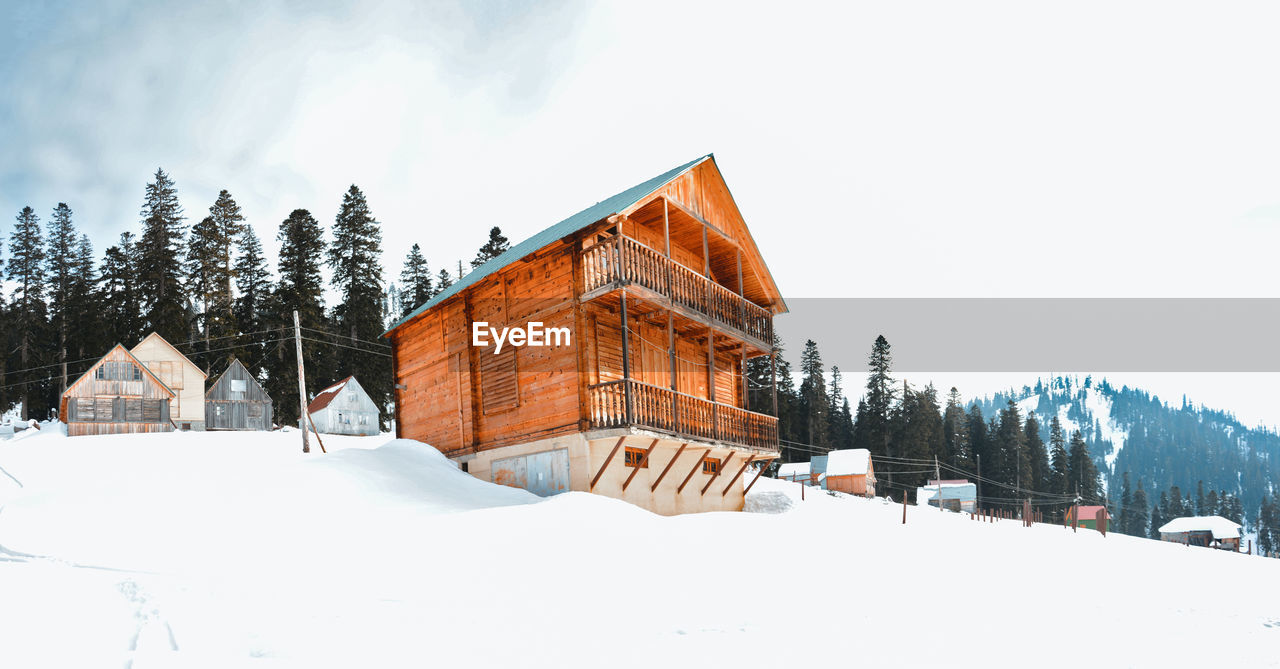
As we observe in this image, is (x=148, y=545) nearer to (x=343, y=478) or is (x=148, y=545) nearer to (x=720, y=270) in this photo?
(x=343, y=478)

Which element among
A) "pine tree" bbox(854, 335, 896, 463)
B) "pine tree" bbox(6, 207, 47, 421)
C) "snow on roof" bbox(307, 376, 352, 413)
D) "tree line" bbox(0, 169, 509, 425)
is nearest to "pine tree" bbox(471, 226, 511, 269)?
"tree line" bbox(0, 169, 509, 425)

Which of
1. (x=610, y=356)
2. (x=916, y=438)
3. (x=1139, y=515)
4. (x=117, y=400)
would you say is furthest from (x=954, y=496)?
(x=1139, y=515)

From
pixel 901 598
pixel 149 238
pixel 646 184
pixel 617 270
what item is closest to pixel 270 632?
pixel 901 598

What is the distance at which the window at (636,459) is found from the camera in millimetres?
20094

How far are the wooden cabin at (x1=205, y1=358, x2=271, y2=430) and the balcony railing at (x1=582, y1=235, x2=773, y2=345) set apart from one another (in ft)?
112

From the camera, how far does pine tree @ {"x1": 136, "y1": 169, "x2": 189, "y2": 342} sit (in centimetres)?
5091

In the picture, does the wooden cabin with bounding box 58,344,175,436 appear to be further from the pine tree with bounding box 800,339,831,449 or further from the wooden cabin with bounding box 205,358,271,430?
the pine tree with bounding box 800,339,831,449

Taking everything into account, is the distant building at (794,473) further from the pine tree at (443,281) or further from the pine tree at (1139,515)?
the pine tree at (1139,515)

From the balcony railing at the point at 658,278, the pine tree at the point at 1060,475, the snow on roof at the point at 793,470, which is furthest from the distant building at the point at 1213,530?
the balcony railing at the point at 658,278

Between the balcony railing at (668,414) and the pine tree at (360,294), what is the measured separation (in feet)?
128

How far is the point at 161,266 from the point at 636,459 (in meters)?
45.5

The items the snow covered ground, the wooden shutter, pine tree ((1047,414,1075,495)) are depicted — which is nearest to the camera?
the snow covered ground

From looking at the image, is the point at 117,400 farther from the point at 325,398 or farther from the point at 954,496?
the point at 954,496

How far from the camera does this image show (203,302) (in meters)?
→ 56.3
